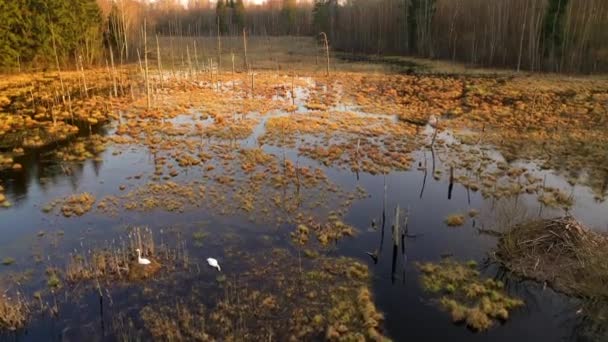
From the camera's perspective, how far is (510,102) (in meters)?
28.0

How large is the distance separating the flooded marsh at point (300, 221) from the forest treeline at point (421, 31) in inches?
412

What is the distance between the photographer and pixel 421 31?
47469mm

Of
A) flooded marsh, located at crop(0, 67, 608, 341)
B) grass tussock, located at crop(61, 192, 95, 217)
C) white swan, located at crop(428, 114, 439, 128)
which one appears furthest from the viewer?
white swan, located at crop(428, 114, 439, 128)

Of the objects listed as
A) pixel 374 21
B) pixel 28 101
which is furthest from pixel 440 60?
pixel 28 101

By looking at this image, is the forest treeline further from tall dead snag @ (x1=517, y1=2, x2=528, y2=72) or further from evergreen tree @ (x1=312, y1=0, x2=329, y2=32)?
evergreen tree @ (x1=312, y1=0, x2=329, y2=32)

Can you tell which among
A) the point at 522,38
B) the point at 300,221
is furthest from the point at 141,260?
the point at 522,38

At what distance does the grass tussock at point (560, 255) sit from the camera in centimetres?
986

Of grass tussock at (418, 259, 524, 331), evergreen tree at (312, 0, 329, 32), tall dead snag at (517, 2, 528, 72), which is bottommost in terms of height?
grass tussock at (418, 259, 524, 331)

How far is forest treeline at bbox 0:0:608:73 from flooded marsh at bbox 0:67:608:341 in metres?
10.5

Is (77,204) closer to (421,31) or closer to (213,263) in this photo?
(213,263)

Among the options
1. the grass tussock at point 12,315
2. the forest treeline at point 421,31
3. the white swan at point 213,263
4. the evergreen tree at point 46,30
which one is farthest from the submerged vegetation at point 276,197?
the forest treeline at point 421,31

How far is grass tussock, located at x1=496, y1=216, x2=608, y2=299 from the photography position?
9.86 meters

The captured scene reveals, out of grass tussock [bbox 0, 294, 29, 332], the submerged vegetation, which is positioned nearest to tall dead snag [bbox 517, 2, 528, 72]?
the submerged vegetation

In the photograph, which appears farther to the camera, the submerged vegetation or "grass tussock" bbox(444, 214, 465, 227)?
"grass tussock" bbox(444, 214, 465, 227)
